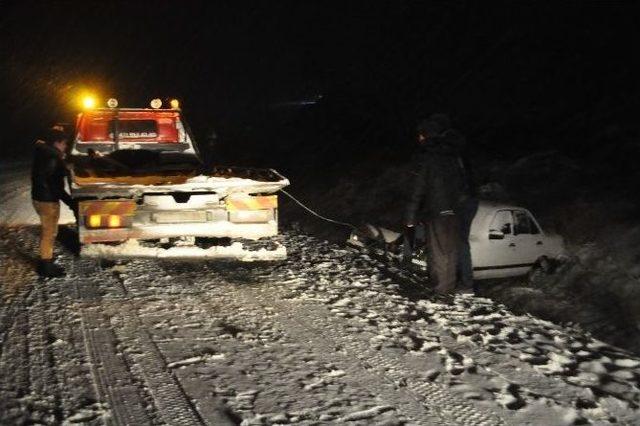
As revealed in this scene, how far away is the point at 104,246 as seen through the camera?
705cm

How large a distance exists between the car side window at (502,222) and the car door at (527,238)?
0.36 feet

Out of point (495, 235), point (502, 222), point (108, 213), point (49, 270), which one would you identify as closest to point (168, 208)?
point (108, 213)

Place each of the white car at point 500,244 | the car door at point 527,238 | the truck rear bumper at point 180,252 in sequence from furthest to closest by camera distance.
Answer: the car door at point 527,238 < the white car at point 500,244 < the truck rear bumper at point 180,252

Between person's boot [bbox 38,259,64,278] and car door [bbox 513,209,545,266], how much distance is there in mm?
5686

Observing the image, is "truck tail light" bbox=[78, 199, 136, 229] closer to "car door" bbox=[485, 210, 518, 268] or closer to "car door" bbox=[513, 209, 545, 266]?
"car door" bbox=[485, 210, 518, 268]

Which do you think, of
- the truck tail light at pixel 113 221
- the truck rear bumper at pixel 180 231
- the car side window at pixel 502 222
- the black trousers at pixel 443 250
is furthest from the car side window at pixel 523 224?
the truck tail light at pixel 113 221

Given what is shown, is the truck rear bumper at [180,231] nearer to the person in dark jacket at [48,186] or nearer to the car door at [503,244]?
the person in dark jacket at [48,186]

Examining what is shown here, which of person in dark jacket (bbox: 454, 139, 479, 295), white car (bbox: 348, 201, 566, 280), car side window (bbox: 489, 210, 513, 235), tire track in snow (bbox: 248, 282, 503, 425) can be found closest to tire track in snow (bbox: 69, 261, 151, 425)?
tire track in snow (bbox: 248, 282, 503, 425)

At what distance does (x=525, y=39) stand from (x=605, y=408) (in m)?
14.3

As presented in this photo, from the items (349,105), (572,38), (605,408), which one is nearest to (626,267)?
(605,408)

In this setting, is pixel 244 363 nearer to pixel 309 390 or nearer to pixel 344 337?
pixel 309 390

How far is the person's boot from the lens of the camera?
20.8 ft

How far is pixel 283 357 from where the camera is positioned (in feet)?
14.4

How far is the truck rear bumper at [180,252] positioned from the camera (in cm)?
703
